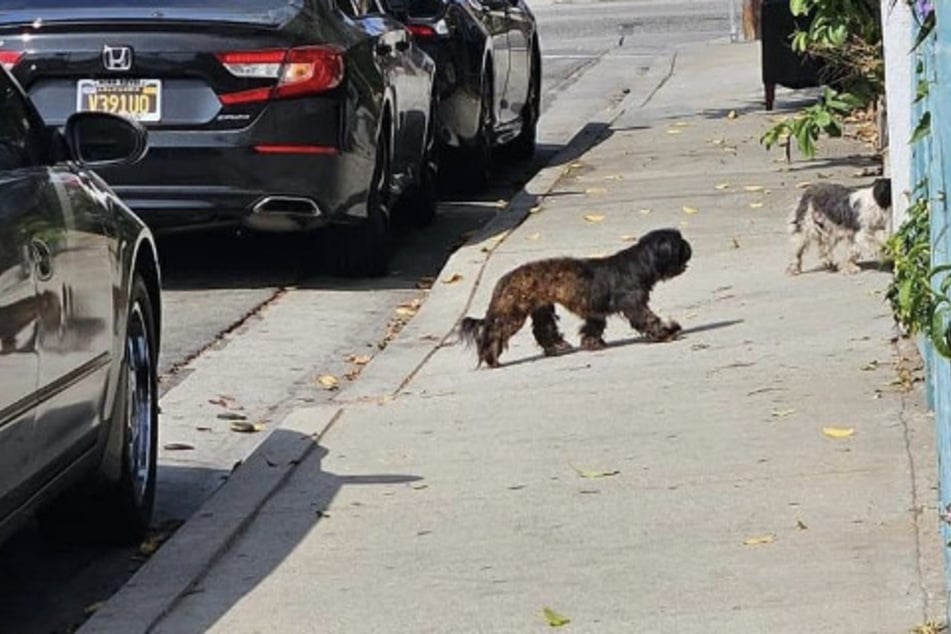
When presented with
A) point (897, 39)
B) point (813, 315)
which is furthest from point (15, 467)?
point (813, 315)

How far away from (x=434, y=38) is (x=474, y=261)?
3.16m

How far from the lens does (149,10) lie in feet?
39.7

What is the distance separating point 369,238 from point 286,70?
1.24 m

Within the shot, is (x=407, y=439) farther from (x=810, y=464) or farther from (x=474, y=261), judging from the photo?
(x=474, y=261)

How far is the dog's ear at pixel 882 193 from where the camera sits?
37.1 feet

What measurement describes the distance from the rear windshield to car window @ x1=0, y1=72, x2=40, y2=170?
16.5 ft

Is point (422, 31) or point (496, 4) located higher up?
point (422, 31)

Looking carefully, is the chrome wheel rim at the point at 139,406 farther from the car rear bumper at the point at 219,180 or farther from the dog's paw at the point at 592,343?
the car rear bumper at the point at 219,180

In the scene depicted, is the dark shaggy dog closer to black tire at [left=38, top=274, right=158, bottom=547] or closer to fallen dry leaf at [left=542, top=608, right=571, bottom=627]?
black tire at [left=38, top=274, right=158, bottom=547]

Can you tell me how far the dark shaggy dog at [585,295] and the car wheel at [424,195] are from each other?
4347 millimetres

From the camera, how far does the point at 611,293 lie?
10.5 m

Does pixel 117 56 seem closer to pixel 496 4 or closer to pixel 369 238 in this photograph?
pixel 369 238

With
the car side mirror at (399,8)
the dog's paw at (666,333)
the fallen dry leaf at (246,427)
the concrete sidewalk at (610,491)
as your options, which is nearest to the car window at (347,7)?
the concrete sidewalk at (610,491)

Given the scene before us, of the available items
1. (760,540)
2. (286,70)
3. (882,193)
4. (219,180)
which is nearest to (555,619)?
(760,540)
